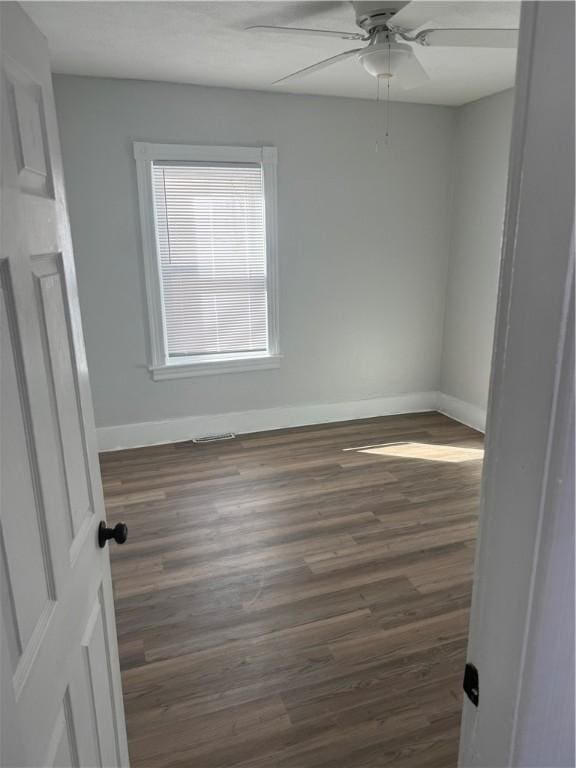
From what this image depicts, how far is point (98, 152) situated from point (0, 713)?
3705mm

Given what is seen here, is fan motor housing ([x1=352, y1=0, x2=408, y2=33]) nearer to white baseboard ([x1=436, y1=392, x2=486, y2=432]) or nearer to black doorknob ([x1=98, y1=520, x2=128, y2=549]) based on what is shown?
black doorknob ([x1=98, y1=520, x2=128, y2=549])

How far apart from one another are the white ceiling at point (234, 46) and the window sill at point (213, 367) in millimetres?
2030

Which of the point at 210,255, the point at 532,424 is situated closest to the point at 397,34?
the point at 210,255

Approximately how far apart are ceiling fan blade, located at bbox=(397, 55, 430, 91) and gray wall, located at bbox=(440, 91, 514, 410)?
5.57ft

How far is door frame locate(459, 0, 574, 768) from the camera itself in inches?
19.8

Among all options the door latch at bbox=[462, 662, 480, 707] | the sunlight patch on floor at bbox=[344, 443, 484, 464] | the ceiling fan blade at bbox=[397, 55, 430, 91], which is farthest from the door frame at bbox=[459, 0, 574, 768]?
the sunlight patch on floor at bbox=[344, 443, 484, 464]

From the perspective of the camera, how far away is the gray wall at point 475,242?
4012 mm

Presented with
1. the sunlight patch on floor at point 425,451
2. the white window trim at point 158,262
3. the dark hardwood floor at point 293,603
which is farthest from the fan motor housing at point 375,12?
the sunlight patch on floor at point 425,451

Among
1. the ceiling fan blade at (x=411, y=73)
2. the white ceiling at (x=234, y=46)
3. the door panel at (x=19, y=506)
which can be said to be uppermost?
the white ceiling at (x=234, y=46)

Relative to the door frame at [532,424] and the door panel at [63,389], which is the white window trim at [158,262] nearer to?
the door panel at [63,389]

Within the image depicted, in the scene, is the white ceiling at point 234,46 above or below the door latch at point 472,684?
above

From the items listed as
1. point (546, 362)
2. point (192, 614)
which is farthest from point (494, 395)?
point (192, 614)

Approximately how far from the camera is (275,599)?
92.5 inches

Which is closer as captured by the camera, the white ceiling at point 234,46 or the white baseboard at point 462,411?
the white ceiling at point 234,46
